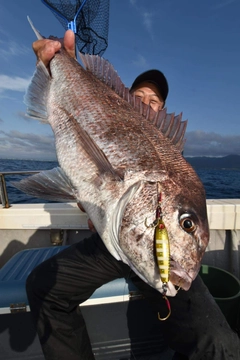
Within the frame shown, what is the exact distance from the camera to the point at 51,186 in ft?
6.81

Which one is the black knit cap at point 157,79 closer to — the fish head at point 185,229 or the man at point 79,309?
the fish head at point 185,229

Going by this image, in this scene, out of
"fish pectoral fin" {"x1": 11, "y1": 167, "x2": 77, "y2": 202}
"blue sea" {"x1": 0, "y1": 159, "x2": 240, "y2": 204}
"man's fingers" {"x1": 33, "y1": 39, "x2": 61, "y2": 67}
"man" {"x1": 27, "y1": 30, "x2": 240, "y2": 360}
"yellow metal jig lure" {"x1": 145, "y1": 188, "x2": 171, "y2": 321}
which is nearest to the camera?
"yellow metal jig lure" {"x1": 145, "y1": 188, "x2": 171, "y2": 321}

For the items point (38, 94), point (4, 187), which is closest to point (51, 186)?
point (38, 94)

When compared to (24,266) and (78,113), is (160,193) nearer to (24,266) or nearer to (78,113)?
(78,113)

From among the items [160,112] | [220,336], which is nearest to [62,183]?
[160,112]

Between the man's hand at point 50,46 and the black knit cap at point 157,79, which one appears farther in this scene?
the black knit cap at point 157,79

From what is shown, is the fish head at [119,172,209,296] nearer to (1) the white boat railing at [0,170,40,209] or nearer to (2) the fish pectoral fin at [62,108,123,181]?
(2) the fish pectoral fin at [62,108,123,181]

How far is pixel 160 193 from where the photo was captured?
166 centimetres

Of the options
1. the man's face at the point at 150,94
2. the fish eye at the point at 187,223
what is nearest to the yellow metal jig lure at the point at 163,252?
the fish eye at the point at 187,223

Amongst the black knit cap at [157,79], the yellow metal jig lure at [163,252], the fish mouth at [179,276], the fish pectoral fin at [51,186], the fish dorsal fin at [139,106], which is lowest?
the fish mouth at [179,276]

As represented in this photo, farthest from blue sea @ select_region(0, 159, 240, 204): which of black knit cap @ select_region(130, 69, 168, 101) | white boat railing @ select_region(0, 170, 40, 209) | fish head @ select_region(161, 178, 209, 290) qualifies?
A: black knit cap @ select_region(130, 69, 168, 101)

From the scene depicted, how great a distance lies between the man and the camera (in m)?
1.78

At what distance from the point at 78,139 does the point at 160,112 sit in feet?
2.55

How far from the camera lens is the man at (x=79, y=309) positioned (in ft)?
5.84
